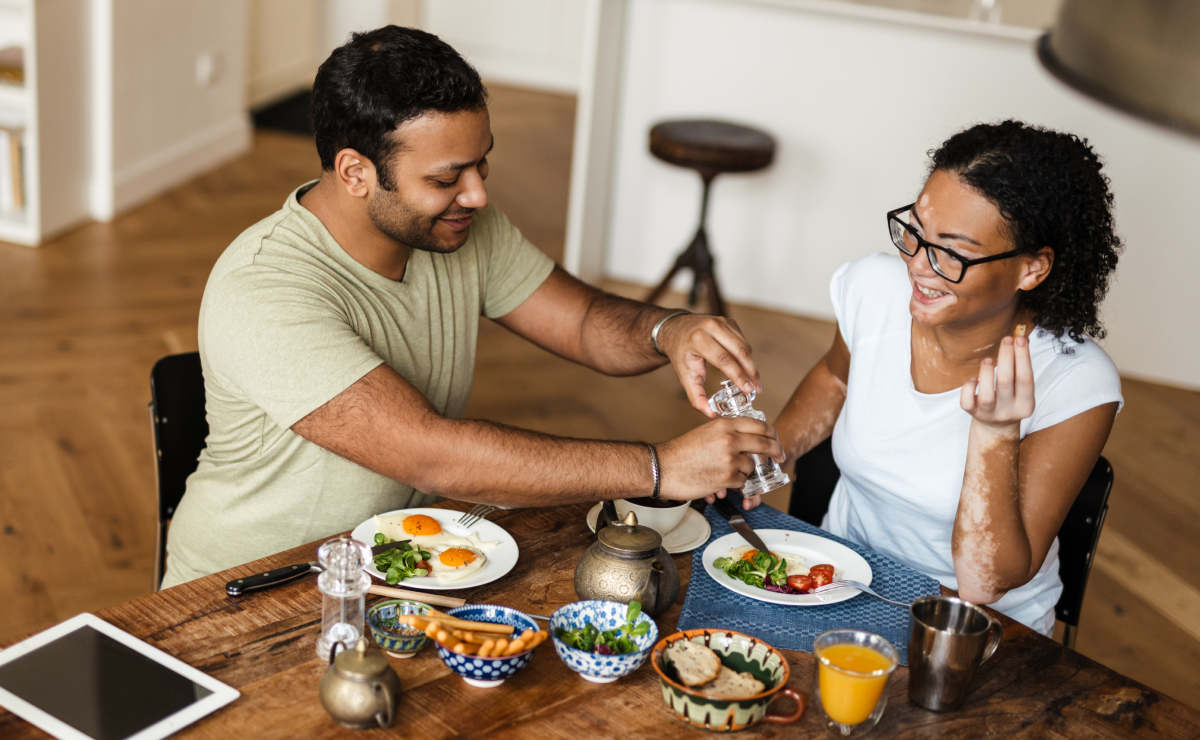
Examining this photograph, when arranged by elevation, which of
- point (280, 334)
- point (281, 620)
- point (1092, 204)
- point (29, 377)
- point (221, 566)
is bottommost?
point (29, 377)

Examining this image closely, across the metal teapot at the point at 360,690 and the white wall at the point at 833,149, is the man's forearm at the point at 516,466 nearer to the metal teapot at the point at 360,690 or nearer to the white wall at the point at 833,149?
the metal teapot at the point at 360,690

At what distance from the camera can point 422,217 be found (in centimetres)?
167

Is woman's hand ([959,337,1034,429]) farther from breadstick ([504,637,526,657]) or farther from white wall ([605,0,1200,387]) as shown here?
white wall ([605,0,1200,387])

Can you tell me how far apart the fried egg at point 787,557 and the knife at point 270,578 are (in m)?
0.50

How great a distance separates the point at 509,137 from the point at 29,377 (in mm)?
3675

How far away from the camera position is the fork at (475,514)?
5.16 ft

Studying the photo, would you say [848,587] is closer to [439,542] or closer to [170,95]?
[439,542]

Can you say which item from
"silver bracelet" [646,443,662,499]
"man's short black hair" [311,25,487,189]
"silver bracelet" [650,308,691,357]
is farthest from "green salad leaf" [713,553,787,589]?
"man's short black hair" [311,25,487,189]

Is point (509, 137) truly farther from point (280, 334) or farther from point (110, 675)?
point (110, 675)

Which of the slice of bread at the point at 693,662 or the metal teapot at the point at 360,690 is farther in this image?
the slice of bread at the point at 693,662

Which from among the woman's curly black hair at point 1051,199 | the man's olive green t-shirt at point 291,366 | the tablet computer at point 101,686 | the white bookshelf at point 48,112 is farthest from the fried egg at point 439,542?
the white bookshelf at point 48,112

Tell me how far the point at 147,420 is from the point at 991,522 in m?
2.58

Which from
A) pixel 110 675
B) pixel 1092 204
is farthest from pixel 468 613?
pixel 1092 204

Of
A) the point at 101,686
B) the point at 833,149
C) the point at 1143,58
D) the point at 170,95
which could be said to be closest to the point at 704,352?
the point at 101,686
